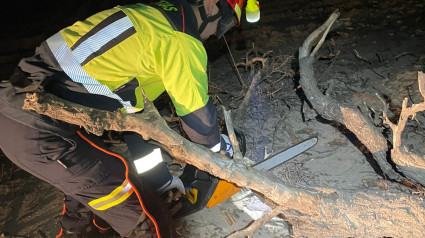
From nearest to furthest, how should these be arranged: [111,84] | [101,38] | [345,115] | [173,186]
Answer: [101,38], [111,84], [345,115], [173,186]

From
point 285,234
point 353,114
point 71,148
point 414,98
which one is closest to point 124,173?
point 71,148

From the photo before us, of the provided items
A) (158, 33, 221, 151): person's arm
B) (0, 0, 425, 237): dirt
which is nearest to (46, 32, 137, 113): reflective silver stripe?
(158, 33, 221, 151): person's arm

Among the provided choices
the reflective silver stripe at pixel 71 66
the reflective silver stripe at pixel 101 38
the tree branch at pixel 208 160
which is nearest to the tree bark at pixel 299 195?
the tree branch at pixel 208 160

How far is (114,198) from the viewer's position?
2305mm

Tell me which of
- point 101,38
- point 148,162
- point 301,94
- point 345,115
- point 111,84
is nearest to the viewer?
point 101,38

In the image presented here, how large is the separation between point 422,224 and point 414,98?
193 cm

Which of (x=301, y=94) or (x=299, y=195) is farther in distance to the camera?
(x=301, y=94)

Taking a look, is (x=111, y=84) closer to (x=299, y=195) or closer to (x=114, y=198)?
(x=114, y=198)

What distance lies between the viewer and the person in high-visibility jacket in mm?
1882

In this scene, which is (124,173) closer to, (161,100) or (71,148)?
(71,148)

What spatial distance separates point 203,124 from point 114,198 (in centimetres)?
88

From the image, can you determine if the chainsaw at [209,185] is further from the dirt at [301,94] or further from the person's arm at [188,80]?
the person's arm at [188,80]

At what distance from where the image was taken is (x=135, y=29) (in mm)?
1858

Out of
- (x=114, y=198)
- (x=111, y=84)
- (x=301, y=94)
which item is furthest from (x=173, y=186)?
(x=301, y=94)
